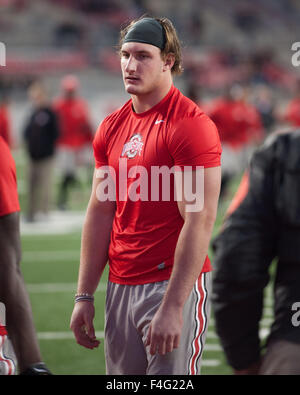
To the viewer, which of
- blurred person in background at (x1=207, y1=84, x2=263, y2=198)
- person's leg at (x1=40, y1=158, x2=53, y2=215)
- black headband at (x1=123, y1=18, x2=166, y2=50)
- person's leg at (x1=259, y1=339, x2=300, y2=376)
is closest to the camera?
person's leg at (x1=259, y1=339, x2=300, y2=376)

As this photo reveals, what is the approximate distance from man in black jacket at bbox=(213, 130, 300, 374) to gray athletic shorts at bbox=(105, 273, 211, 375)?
16cm

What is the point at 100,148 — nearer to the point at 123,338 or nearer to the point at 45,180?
the point at 123,338

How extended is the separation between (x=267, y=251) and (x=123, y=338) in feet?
1.99

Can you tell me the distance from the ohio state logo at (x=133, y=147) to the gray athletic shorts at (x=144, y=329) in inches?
16.0

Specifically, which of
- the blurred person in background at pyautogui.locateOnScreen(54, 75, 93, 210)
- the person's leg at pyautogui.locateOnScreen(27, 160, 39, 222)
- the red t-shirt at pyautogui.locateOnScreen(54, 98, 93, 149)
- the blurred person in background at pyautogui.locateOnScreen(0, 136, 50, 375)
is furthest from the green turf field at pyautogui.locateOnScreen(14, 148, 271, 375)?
the blurred person in background at pyautogui.locateOnScreen(0, 136, 50, 375)

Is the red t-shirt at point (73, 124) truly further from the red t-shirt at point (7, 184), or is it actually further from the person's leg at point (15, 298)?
the red t-shirt at point (7, 184)

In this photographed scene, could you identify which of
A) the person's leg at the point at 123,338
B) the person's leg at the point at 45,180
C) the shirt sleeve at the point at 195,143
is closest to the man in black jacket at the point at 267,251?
the shirt sleeve at the point at 195,143

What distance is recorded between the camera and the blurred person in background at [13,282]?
2598 mm

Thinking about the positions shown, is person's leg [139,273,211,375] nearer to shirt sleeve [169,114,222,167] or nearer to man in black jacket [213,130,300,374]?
man in black jacket [213,130,300,374]

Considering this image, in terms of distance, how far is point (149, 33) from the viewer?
2.57 m

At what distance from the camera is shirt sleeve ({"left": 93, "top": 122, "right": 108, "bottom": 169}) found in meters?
2.74
